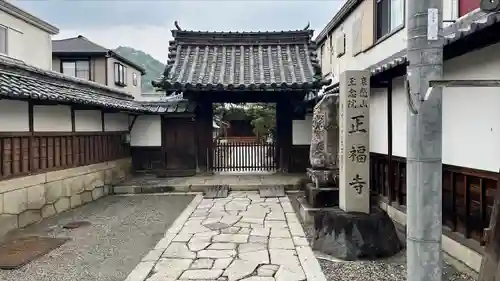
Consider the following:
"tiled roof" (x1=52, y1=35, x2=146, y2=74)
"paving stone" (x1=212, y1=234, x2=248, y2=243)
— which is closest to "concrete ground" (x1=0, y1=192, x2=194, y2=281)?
"paving stone" (x1=212, y1=234, x2=248, y2=243)

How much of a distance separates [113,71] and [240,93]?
14.7m

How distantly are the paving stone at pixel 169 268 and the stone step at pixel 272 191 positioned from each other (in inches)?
232

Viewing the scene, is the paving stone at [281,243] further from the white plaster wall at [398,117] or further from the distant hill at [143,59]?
the distant hill at [143,59]

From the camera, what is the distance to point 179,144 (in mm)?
15047

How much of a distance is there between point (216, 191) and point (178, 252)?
5780 mm

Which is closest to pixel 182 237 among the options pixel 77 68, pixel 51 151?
pixel 51 151

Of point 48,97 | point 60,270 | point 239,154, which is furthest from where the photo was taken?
point 239,154

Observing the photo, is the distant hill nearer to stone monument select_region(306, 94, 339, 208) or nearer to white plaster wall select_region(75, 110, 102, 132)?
white plaster wall select_region(75, 110, 102, 132)

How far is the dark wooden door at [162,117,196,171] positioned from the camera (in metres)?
15.0

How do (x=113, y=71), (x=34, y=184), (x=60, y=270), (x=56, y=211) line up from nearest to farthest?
(x=60, y=270) → (x=34, y=184) → (x=56, y=211) → (x=113, y=71)

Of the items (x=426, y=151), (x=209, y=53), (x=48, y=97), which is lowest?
(x=426, y=151)

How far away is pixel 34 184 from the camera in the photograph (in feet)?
28.3

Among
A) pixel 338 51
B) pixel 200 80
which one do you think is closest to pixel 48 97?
pixel 200 80

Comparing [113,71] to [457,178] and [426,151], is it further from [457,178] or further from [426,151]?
[426,151]
